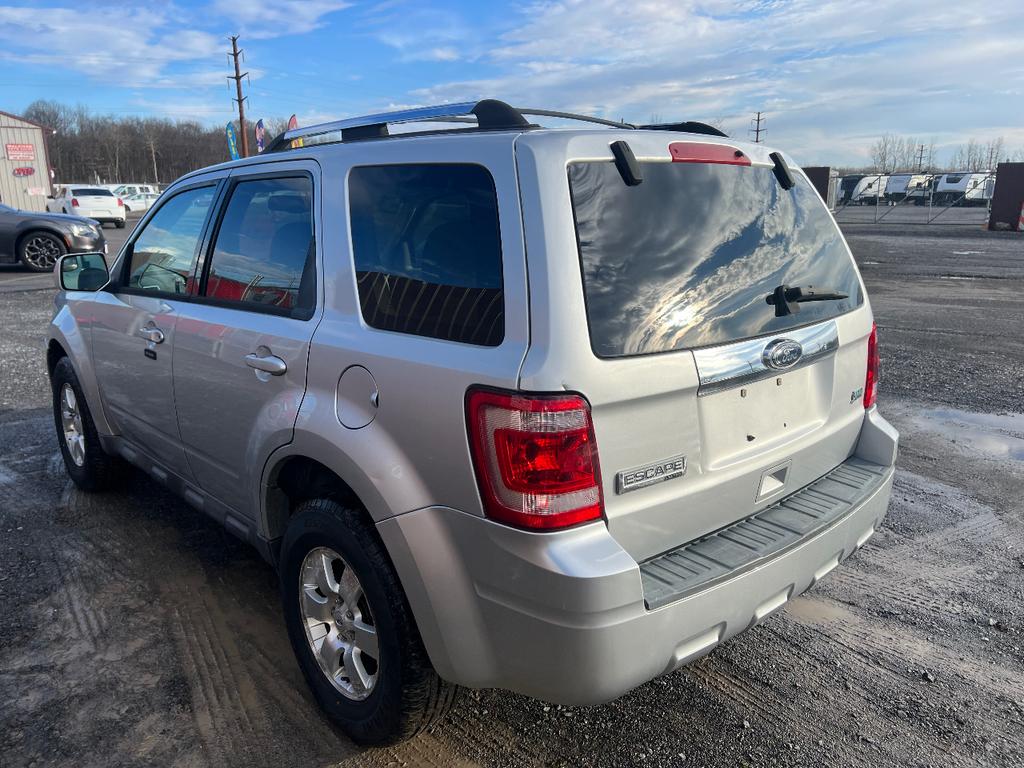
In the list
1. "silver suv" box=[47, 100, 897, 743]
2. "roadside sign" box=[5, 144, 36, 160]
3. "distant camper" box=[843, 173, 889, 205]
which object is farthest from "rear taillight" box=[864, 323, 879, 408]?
"distant camper" box=[843, 173, 889, 205]

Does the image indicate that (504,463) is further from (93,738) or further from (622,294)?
(93,738)

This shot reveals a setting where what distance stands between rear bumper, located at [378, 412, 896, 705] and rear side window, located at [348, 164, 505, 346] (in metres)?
0.55

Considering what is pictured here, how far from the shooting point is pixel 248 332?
9.33 ft

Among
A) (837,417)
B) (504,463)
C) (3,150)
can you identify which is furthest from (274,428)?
(3,150)

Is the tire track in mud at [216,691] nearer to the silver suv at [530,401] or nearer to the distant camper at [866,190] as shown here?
the silver suv at [530,401]

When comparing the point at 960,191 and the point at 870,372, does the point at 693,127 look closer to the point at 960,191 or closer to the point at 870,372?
the point at 870,372

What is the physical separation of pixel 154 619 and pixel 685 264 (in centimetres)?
268

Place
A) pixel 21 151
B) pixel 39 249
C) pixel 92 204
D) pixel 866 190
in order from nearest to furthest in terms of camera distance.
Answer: pixel 39 249, pixel 92 204, pixel 21 151, pixel 866 190

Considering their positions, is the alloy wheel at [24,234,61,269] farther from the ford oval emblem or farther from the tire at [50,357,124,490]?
the ford oval emblem

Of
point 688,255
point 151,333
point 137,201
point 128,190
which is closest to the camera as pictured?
point 688,255

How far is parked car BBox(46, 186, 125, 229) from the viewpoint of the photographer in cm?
3206

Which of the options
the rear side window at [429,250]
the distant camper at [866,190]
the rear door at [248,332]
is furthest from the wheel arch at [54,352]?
the distant camper at [866,190]

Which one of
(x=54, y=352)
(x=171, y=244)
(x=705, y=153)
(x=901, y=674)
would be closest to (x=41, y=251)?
(x=54, y=352)

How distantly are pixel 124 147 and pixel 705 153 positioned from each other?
104m
